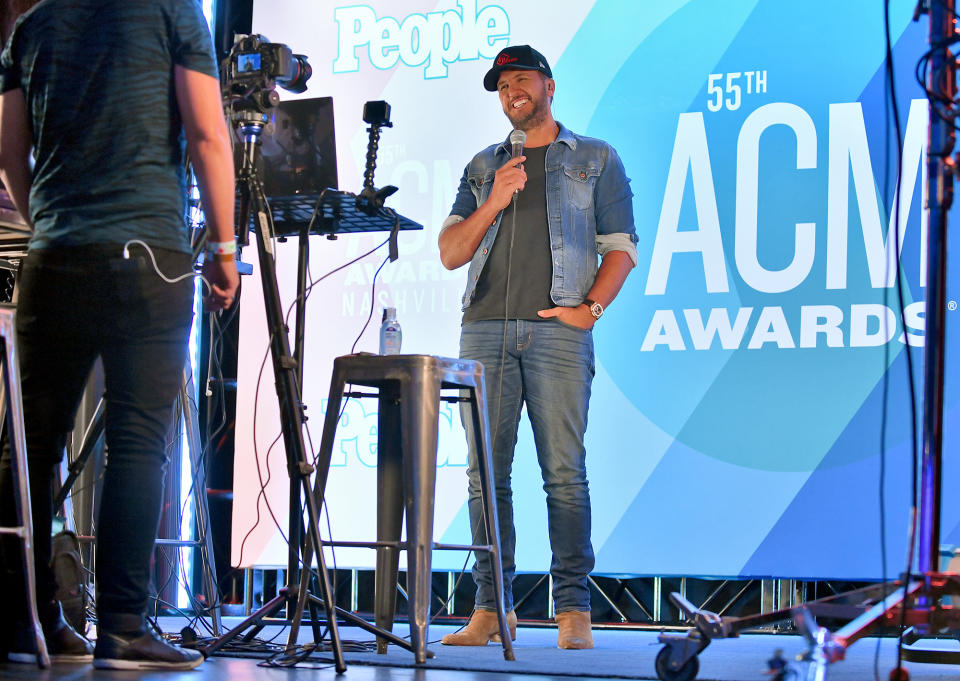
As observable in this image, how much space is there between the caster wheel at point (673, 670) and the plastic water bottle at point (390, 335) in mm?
1229

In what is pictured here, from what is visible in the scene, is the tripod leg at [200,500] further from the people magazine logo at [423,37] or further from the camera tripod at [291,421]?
the people magazine logo at [423,37]

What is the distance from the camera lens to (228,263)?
2.31 m

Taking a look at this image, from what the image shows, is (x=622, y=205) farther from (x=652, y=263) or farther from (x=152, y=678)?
(x=152, y=678)

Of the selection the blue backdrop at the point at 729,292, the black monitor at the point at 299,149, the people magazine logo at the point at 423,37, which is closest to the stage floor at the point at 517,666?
the blue backdrop at the point at 729,292

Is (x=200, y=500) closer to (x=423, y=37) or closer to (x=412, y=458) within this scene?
(x=412, y=458)

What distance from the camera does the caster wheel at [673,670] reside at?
2.12 meters

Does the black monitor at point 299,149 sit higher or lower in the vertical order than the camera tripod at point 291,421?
higher

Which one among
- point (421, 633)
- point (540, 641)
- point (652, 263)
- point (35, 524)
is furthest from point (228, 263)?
point (652, 263)

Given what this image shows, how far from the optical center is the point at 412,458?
2.63 meters

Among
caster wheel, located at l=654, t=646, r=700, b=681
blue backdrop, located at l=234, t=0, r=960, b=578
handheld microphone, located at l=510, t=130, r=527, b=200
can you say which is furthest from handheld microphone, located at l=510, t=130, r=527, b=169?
caster wheel, located at l=654, t=646, r=700, b=681

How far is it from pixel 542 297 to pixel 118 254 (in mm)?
1413

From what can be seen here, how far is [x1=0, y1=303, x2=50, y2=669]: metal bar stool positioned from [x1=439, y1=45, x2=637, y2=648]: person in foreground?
47.4 inches

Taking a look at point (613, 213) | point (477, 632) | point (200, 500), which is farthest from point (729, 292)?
point (200, 500)

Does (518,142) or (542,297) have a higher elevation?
(518,142)
